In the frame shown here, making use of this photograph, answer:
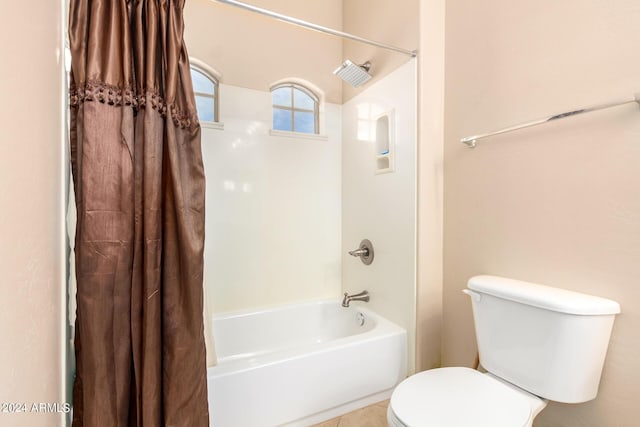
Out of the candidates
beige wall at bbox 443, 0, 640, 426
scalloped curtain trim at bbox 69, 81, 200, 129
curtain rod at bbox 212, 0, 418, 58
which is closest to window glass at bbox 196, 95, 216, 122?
curtain rod at bbox 212, 0, 418, 58

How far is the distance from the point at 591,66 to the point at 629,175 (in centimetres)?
42

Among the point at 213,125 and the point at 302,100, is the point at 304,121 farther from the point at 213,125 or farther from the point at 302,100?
the point at 213,125

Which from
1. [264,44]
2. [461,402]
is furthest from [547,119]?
[264,44]

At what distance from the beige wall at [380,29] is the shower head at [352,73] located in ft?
0.47

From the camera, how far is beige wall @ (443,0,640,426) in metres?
0.98

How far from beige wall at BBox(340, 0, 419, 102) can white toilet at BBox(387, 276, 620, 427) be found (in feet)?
4.70

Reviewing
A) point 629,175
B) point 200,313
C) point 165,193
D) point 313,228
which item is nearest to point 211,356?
point 200,313

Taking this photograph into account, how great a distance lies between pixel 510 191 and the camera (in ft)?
4.34

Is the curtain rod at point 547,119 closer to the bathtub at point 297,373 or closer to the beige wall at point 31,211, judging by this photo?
the bathtub at point 297,373

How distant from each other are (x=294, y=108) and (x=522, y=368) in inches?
85.1

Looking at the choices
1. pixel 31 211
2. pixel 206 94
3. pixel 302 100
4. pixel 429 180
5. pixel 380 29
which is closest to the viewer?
pixel 31 211

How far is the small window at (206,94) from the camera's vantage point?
2049 mm

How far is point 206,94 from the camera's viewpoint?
206 cm

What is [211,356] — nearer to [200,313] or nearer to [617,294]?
[200,313]
